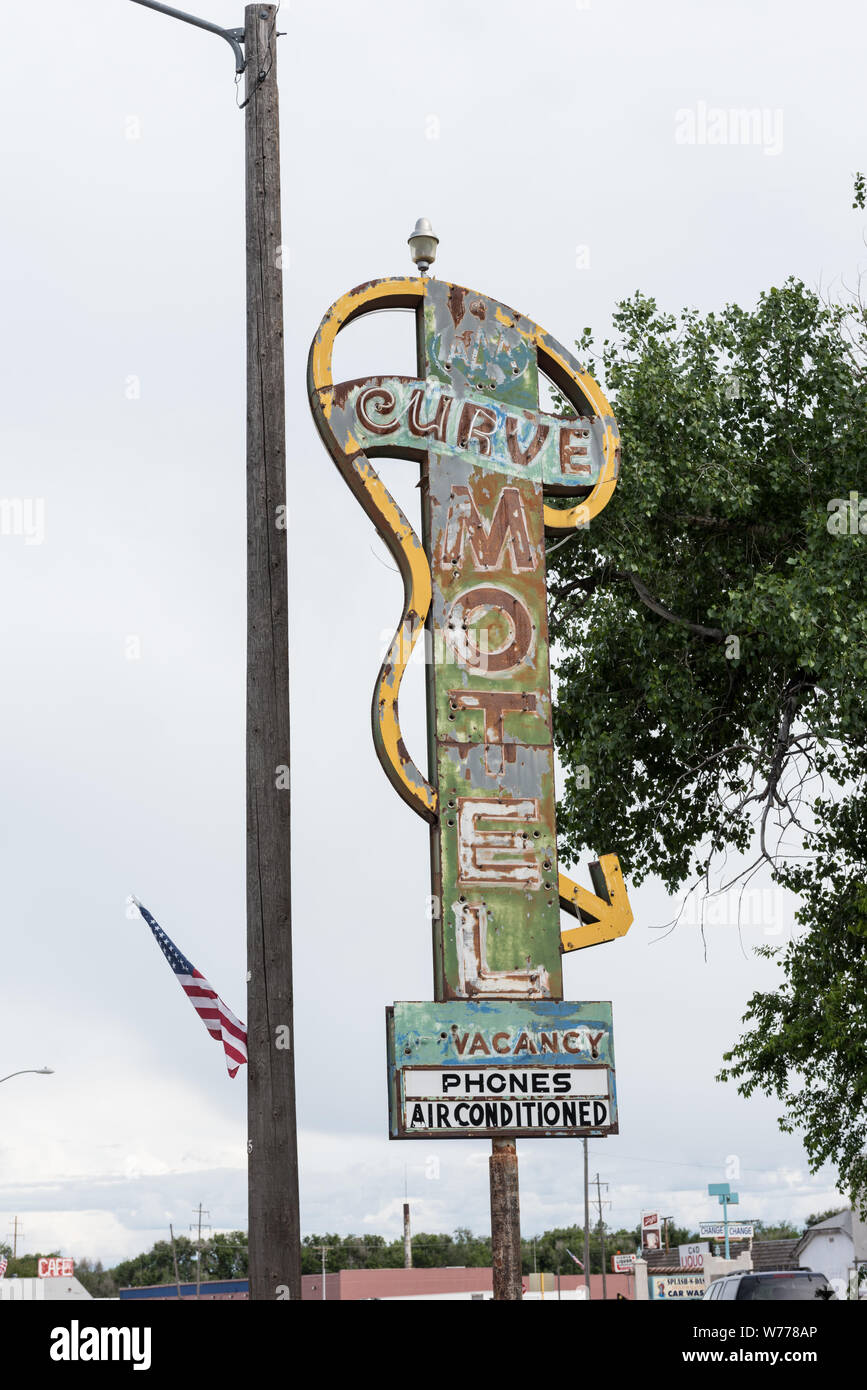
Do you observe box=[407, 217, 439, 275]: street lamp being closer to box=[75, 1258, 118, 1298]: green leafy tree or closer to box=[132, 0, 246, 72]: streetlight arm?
box=[132, 0, 246, 72]: streetlight arm

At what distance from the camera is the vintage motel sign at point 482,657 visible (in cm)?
995

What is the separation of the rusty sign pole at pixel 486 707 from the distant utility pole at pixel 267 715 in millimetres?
1454

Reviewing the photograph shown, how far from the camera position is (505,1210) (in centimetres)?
970

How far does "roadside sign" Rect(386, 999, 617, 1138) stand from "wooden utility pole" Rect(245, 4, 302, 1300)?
1.47 m

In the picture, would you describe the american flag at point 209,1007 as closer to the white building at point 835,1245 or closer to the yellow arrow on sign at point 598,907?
the yellow arrow on sign at point 598,907

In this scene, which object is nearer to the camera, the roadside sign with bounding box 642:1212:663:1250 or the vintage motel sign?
the vintage motel sign

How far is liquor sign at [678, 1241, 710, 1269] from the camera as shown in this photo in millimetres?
60969

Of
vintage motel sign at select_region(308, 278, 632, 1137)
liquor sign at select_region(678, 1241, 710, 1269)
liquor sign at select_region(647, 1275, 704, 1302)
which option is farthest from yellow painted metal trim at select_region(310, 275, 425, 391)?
liquor sign at select_region(678, 1241, 710, 1269)

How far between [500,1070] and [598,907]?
150cm

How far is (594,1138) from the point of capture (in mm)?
9883
